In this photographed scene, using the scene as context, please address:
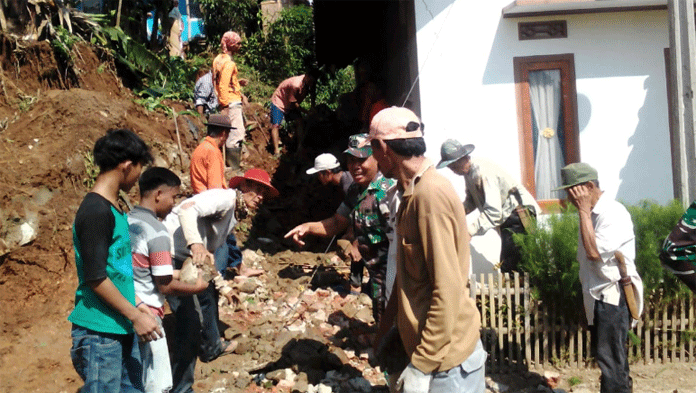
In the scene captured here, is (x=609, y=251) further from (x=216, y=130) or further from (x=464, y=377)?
(x=216, y=130)

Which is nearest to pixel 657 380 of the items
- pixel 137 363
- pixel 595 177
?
pixel 595 177

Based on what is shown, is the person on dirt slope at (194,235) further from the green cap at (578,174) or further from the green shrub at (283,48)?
the green shrub at (283,48)

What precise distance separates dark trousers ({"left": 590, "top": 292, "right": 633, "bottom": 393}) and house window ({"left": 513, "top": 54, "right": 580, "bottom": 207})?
3.63m

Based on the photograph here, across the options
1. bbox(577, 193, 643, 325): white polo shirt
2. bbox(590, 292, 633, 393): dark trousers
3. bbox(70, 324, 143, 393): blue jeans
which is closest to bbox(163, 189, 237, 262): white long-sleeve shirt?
bbox(70, 324, 143, 393): blue jeans

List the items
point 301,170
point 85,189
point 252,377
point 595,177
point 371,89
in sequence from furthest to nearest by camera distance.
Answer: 1. point 301,170
2. point 371,89
3. point 85,189
4. point 252,377
5. point 595,177

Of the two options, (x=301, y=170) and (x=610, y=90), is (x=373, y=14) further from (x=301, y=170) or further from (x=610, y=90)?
(x=610, y=90)

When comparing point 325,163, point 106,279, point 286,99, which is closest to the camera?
point 106,279

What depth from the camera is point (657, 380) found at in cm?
641

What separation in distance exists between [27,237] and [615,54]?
7.13 meters

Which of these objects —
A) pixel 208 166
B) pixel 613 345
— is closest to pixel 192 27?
pixel 208 166

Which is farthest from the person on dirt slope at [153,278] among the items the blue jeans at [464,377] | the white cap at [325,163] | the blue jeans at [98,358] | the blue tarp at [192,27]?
the blue tarp at [192,27]

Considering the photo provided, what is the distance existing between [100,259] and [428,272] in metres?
1.61

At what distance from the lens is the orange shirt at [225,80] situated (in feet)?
35.2

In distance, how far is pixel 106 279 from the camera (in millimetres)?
3559
